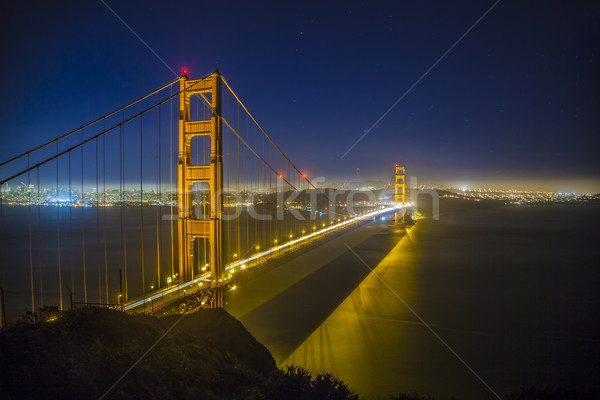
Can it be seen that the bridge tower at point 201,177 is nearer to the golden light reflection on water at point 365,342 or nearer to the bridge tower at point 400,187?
the golden light reflection on water at point 365,342

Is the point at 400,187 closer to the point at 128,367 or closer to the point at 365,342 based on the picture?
the point at 365,342

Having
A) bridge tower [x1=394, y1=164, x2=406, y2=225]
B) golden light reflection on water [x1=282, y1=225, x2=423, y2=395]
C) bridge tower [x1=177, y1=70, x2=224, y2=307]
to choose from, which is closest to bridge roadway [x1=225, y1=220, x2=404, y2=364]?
golden light reflection on water [x1=282, y1=225, x2=423, y2=395]

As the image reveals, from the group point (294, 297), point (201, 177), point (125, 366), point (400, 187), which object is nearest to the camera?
point (125, 366)

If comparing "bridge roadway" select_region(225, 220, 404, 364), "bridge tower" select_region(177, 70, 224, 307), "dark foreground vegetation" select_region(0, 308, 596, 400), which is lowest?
"bridge roadway" select_region(225, 220, 404, 364)

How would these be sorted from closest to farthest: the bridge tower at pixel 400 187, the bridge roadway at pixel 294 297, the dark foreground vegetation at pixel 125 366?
the dark foreground vegetation at pixel 125 366 < the bridge roadway at pixel 294 297 < the bridge tower at pixel 400 187

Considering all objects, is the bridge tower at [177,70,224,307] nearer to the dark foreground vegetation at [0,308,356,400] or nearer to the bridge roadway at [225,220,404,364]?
the bridge roadway at [225,220,404,364]

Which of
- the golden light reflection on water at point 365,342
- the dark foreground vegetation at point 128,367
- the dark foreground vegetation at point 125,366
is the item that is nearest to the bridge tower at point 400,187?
the golden light reflection on water at point 365,342

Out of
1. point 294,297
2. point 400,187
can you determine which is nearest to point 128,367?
point 294,297
